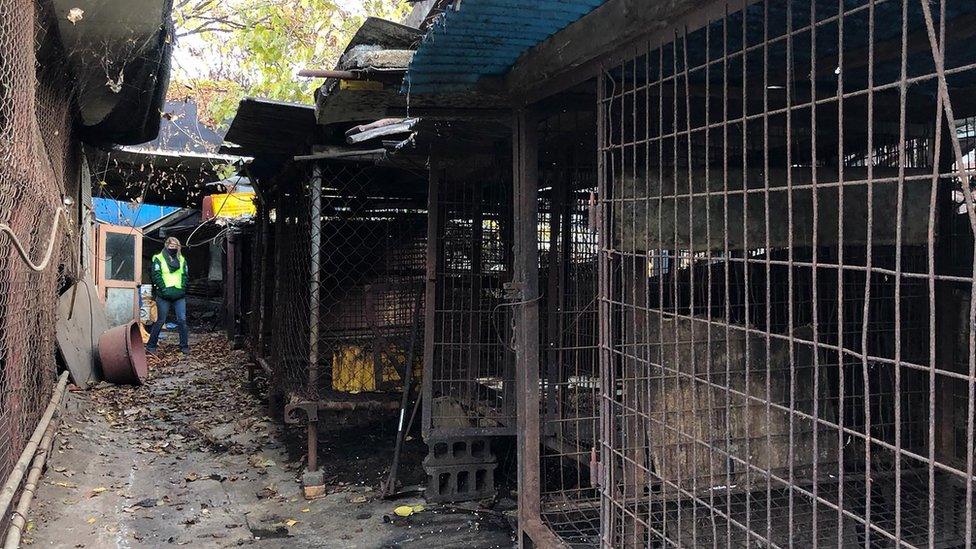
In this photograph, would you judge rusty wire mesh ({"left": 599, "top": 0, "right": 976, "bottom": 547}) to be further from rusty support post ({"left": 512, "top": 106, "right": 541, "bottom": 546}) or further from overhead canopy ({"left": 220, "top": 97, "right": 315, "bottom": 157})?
overhead canopy ({"left": 220, "top": 97, "right": 315, "bottom": 157})

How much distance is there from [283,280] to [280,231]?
68 centimetres

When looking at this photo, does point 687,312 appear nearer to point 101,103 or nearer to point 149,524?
point 149,524

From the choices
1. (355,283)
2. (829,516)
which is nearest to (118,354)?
(355,283)

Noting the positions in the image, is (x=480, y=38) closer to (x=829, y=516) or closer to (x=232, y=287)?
(x=829, y=516)

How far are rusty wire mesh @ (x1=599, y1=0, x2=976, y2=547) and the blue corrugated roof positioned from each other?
390mm

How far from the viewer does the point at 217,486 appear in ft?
19.4

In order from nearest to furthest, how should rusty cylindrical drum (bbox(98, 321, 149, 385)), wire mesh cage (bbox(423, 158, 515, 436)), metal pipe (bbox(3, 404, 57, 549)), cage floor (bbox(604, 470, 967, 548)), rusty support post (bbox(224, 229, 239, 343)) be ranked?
metal pipe (bbox(3, 404, 57, 549))
cage floor (bbox(604, 470, 967, 548))
wire mesh cage (bbox(423, 158, 515, 436))
rusty cylindrical drum (bbox(98, 321, 149, 385))
rusty support post (bbox(224, 229, 239, 343))

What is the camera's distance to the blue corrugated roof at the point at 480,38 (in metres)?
2.96

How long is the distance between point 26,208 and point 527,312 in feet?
9.85

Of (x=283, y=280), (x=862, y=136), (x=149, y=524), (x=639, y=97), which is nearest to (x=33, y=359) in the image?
(x=149, y=524)

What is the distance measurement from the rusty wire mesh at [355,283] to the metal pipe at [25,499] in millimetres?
2070

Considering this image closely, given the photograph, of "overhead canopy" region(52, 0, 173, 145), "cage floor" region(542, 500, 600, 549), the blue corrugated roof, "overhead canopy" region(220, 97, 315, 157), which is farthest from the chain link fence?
the blue corrugated roof

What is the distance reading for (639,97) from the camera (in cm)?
367

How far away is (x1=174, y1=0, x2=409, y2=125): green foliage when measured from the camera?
37.5 feet
